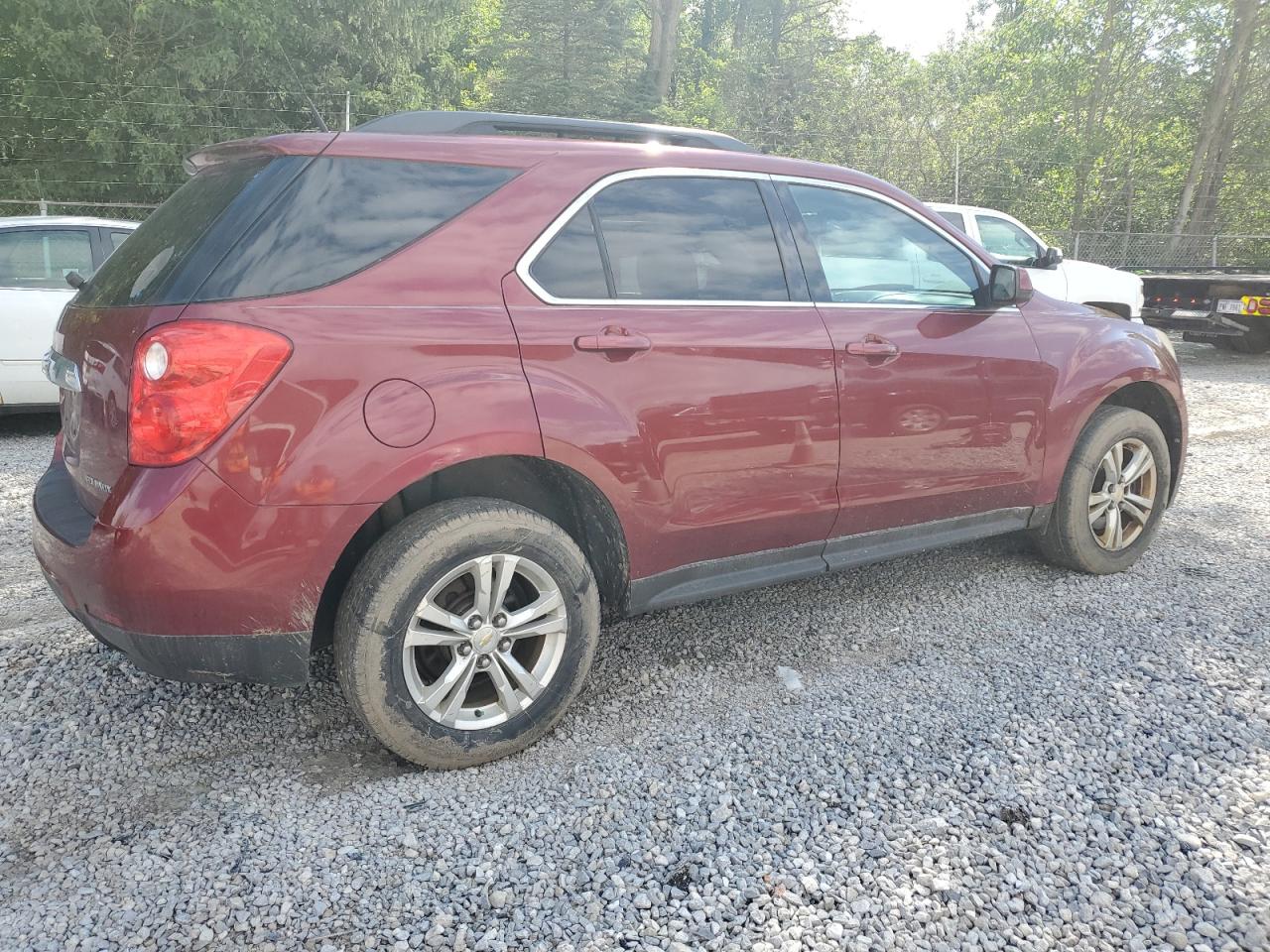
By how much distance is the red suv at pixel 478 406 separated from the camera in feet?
7.34

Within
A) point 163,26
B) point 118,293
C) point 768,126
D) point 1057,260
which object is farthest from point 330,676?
point 768,126

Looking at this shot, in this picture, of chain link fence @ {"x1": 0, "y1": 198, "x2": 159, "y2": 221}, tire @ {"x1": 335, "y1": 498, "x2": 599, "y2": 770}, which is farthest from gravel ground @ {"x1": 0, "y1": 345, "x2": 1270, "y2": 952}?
chain link fence @ {"x1": 0, "y1": 198, "x2": 159, "y2": 221}

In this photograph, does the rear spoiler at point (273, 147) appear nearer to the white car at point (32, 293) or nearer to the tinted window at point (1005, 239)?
the white car at point (32, 293)

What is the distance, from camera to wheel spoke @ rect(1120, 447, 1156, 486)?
4.14 m

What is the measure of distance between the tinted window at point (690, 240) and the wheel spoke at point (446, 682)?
1.19 meters

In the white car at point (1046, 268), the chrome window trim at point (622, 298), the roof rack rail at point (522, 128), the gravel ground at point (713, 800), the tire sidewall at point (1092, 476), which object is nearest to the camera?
the gravel ground at point (713, 800)

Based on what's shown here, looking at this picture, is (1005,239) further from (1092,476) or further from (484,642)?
(484,642)

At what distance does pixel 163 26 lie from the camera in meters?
17.8

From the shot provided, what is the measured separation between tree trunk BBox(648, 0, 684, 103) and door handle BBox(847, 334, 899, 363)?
988 inches

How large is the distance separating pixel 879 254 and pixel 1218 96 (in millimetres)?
25496

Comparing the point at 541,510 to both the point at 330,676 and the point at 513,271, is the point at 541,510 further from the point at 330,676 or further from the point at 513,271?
the point at 330,676

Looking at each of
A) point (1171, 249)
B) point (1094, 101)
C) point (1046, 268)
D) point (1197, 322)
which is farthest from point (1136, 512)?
point (1094, 101)

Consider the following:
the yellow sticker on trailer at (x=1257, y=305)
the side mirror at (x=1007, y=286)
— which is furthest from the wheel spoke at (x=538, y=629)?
the yellow sticker on trailer at (x=1257, y=305)

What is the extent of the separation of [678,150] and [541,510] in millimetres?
1283
